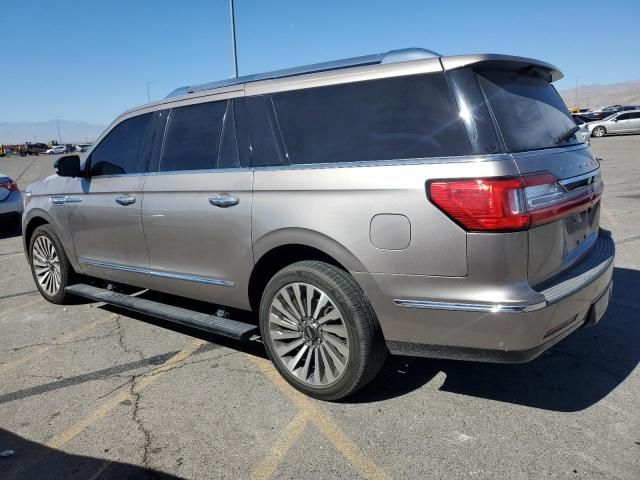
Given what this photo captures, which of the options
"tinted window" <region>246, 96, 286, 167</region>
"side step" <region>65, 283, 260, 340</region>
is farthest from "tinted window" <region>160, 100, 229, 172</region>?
"side step" <region>65, 283, 260, 340</region>

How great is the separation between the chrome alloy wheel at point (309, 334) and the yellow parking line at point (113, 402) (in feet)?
3.23

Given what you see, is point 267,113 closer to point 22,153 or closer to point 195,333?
point 195,333

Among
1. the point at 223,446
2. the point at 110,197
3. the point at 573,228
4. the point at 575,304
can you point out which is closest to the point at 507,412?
the point at 575,304

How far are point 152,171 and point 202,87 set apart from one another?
77 centimetres

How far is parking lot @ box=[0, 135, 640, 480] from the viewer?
274 centimetres

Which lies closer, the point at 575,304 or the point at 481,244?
the point at 481,244

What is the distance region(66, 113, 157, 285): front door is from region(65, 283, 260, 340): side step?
0.54ft

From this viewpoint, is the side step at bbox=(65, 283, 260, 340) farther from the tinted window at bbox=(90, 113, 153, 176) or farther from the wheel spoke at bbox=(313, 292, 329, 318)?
the tinted window at bbox=(90, 113, 153, 176)

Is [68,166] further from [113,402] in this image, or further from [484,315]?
[484,315]

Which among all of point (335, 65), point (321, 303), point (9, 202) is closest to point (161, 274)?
point (321, 303)

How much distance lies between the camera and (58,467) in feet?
9.30

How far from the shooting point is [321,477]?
104 inches

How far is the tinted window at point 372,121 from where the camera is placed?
2824mm

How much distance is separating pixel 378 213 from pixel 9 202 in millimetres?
9518
